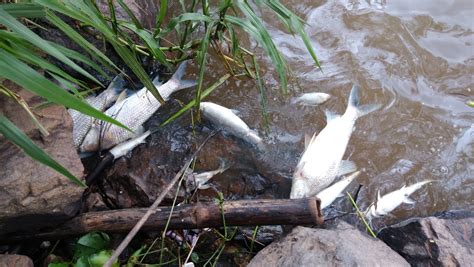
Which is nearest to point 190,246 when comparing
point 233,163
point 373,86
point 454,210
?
point 233,163

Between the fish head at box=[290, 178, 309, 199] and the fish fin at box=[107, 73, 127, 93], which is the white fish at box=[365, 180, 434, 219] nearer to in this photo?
the fish head at box=[290, 178, 309, 199]

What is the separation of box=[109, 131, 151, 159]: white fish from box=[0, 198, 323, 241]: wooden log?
0.86 meters

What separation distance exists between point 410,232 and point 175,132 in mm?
2070

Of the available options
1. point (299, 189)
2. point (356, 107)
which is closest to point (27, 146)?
point (299, 189)

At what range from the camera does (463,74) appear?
16.4ft

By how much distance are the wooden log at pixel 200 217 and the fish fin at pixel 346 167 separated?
1.04 m

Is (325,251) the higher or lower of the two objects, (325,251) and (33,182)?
the lower

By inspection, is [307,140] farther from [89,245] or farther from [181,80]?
[89,245]

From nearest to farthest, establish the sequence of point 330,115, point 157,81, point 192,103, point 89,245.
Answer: point 89,245, point 192,103, point 157,81, point 330,115

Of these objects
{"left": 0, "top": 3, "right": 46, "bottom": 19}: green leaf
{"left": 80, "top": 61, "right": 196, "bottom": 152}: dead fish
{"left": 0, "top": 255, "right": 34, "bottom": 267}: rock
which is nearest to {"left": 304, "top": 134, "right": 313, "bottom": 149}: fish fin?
{"left": 80, "top": 61, "right": 196, "bottom": 152}: dead fish

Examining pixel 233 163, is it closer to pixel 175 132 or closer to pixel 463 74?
pixel 175 132

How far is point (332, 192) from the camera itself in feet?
13.0

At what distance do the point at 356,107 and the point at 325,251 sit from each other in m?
1.68

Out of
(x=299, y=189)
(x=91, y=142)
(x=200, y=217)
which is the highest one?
(x=91, y=142)
